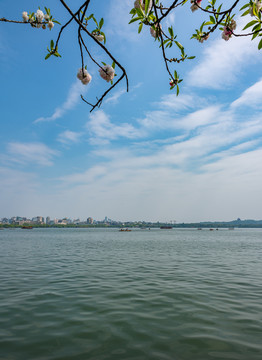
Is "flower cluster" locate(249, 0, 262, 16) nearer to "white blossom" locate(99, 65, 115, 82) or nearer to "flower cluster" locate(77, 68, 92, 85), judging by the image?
"white blossom" locate(99, 65, 115, 82)

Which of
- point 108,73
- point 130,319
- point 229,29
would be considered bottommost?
point 130,319

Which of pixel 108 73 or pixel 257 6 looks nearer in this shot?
pixel 257 6

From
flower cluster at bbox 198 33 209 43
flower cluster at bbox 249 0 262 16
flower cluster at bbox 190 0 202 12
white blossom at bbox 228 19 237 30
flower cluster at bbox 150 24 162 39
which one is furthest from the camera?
flower cluster at bbox 198 33 209 43

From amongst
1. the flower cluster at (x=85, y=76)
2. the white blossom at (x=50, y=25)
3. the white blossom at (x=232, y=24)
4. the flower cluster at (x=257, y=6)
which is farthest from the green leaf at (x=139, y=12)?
the white blossom at (x=50, y=25)

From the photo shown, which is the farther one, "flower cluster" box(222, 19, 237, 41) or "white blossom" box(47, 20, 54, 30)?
"white blossom" box(47, 20, 54, 30)

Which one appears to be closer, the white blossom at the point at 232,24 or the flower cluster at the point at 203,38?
the white blossom at the point at 232,24

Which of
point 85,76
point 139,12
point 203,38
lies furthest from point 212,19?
point 85,76

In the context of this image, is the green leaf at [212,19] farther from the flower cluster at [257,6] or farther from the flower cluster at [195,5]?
the flower cluster at [257,6]

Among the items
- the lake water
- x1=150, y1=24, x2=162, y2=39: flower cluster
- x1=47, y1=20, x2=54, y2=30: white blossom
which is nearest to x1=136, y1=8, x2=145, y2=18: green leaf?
x1=150, y1=24, x2=162, y2=39: flower cluster

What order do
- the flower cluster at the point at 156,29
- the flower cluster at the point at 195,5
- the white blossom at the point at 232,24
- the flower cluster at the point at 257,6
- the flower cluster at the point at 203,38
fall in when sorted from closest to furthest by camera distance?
the flower cluster at the point at 156,29
the flower cluster at the point at 257,6
the flower cluster at the point at 195,5
the white blossom at the point at 232,24
the flower cluster at the point at 203,38

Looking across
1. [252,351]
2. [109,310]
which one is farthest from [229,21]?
[109,310]

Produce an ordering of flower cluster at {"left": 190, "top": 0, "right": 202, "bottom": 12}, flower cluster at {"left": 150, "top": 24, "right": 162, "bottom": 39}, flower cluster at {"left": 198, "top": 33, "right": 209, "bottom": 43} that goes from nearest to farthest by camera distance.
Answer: flower cluster at {"left": 150, "top": 24, "right": 162, "bottom": 39}
flower cluster at {"left": 190, "top": 0, "right": 202, "bottom": 12}
flower cluster at {"left": 198, "top": 33, "right": 209, "bottom": 43}

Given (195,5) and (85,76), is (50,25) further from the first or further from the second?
(195,5)

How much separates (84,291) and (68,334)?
4604 mm
